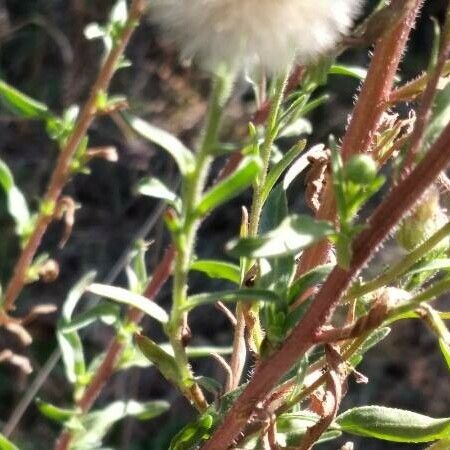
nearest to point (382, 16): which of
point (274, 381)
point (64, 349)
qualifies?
point (274, 381)

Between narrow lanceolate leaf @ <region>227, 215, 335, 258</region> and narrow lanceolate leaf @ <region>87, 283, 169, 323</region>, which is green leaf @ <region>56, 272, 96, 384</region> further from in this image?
narrow lanceolate leaf @ <region>227, 215, 335, 258</region>

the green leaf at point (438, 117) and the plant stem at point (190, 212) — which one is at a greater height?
the green leaf at point (438, 117)

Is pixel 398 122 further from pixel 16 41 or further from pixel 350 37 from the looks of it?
pixel 16 41

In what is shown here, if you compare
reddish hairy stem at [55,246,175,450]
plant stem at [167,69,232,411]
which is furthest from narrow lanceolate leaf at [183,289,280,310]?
reddish hairy stem at [55,246,175,450]

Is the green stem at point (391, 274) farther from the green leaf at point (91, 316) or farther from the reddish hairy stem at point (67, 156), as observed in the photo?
the reddish hairy stem at point (67, 156)

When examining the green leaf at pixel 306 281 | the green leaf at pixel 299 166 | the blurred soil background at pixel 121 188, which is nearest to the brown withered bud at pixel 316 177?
the green leaf at pixel 299 166
